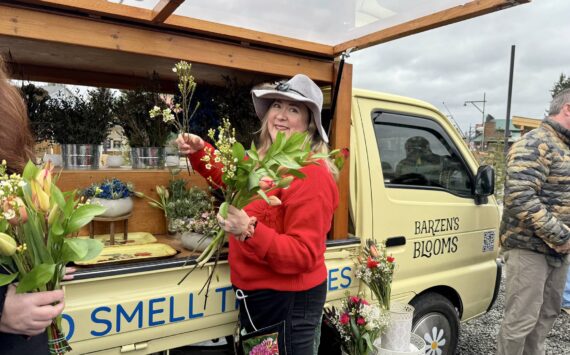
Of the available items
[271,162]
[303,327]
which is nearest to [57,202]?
[271,162]

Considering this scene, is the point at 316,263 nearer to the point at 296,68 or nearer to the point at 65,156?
the point at 296,68

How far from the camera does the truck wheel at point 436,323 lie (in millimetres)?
2807

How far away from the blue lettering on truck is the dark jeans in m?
0.21

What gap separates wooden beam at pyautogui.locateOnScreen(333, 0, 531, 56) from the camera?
1808mm

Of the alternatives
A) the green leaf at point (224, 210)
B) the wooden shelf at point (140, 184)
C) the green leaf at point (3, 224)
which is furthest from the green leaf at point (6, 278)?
the wooden shelf at point (140, 184)

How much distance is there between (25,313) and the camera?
38.2 inches

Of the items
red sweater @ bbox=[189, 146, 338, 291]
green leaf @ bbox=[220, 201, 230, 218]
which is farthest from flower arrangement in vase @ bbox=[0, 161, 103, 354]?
red sweater @ bbox=[189, 146, 338, 291]

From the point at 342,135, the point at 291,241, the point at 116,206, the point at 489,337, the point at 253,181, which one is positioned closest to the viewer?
the point at 253,181

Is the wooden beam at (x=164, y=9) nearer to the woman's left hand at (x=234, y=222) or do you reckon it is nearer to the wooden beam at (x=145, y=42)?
the wooden beam at (x=145, y=42)

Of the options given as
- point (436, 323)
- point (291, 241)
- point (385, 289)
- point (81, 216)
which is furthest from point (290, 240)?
point (436, 323)

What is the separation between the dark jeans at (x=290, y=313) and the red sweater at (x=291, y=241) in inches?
1.6

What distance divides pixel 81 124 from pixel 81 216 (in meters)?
1.68

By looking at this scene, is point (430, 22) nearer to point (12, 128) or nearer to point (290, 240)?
point (290, 240)

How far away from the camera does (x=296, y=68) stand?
7.69 ft
